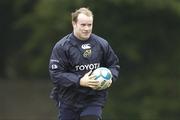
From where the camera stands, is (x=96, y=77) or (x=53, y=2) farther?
(x=53, y=2)

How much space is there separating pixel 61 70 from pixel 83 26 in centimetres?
59

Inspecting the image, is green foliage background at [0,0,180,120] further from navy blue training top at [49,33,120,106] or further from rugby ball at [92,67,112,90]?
rugby ball at [92,67,112,90]

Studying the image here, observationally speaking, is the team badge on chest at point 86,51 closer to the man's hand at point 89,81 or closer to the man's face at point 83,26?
the man's face at point 83,26

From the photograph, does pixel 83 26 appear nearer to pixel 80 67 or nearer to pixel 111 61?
pixel 80 67

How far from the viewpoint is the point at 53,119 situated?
21.2 m

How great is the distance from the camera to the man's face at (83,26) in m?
9.52
